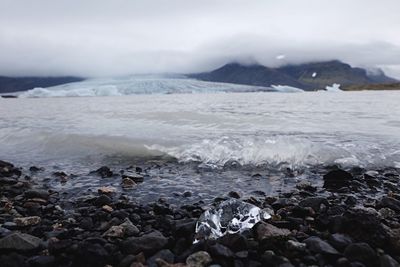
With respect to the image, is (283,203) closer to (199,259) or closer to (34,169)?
(199,259)

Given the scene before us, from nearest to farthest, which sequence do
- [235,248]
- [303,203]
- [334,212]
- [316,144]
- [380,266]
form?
[380,266], [235,248], [334,212], [303,203], [316,144]

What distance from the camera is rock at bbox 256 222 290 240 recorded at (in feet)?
12.5

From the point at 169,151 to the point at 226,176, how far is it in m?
2.88

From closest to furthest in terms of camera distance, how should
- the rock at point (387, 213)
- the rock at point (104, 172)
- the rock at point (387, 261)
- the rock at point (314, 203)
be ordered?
the rock at point (387, 261)
the rock at point (387, 213)
the rock at point (314, 203)
the rock at point (104, 172)

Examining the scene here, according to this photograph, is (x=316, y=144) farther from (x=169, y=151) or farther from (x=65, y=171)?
(x=65, y=171)

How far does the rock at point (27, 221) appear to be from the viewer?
4598 millimetres

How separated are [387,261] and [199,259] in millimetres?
1584

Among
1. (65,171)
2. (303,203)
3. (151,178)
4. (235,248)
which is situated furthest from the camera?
(65,171)

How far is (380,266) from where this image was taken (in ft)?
10.9

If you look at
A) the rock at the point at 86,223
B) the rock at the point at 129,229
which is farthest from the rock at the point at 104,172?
the rock at the point at 129,229

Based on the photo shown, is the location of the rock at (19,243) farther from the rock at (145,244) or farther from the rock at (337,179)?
the rock at (337,179)

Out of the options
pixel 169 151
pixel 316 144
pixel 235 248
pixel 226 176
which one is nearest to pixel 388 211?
pixel 235 248

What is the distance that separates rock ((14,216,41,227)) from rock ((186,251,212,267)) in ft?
7.23

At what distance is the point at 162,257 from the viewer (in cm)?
356
